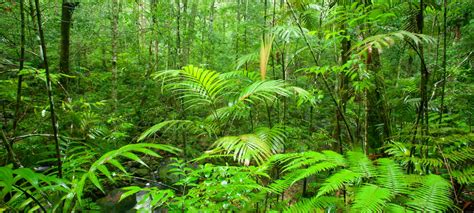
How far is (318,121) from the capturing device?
8711 mm

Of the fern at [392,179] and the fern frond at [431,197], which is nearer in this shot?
the fern frond at [431,197]

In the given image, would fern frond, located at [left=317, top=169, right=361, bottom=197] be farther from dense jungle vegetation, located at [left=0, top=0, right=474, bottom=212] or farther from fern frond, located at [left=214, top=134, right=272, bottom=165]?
fern frond, located at [left=214, top=134, right=272, bottom=165]

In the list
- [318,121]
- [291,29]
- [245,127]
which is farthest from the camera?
[318,121]

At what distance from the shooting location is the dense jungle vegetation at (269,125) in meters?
1.58

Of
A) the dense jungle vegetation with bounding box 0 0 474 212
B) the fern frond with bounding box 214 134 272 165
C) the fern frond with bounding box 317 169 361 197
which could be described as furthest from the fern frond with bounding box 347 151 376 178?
the fern frond with bounding box 214 134 272 165

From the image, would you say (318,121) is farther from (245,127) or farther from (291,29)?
(291,29)

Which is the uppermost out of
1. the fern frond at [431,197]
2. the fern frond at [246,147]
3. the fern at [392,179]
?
the fern frond at [246,147]

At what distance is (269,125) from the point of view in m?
3.57

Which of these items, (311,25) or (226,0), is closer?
(311,25)

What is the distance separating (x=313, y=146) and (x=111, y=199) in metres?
3.82

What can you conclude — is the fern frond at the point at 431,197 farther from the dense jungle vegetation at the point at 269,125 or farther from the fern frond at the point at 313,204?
the fern frond at the point at 313,204

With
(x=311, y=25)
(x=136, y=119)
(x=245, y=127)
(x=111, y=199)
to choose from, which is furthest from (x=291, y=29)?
(x=136, y=119)

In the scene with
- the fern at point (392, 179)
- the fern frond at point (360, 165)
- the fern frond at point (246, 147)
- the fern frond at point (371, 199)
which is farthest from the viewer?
the fern frond at point (246, 147)

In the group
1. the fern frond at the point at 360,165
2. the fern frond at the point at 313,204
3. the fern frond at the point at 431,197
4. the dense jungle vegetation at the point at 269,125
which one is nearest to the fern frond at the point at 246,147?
the dense jungle vegetation at the point at 269,125
